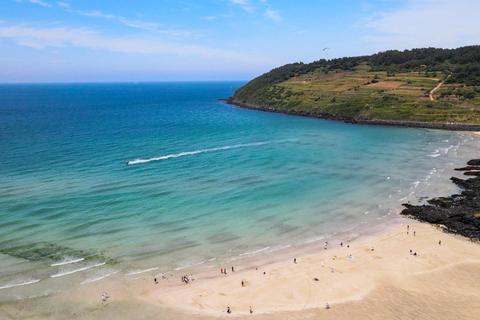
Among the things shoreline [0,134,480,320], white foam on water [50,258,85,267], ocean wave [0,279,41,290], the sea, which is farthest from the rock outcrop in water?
ocean wave [0,279,41,290]

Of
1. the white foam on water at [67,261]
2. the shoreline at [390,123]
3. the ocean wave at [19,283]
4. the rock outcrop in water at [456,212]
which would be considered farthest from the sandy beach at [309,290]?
the shoreline at [390,123]

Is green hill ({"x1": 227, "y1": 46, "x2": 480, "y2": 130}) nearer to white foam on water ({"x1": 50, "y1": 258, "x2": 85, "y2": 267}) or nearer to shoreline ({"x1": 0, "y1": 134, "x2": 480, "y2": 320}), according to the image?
shoreline ({"x1": 0, "y1": 134, "x2": 480, "y2": 320})

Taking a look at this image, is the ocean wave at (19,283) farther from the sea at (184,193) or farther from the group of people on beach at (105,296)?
the group of people on beach at (105,296)

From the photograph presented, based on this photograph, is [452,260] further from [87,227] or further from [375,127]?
[375,127]

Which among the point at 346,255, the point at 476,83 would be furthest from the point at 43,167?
the point at 476,83

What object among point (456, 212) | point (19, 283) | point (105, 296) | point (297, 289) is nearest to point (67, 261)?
point (19, 283)

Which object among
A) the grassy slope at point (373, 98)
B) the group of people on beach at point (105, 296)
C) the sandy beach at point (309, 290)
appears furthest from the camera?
the grassy slope at point (373, 98)
